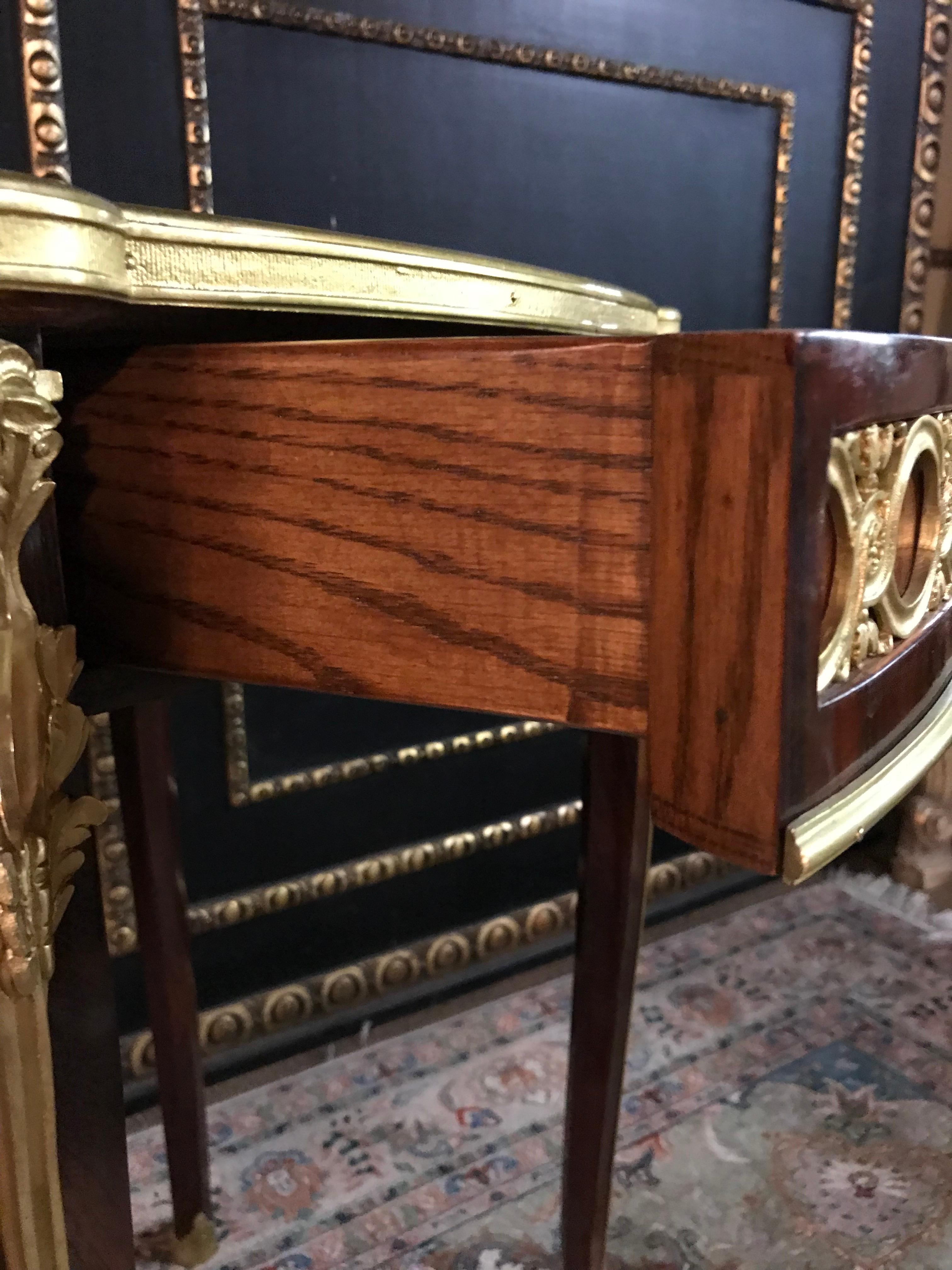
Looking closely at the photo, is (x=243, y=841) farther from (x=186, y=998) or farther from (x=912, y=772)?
(x=912, y=772)

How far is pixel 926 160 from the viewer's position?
130cm

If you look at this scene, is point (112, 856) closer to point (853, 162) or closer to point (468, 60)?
point (468, 60)

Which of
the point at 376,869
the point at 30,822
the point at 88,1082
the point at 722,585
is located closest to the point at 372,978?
the point at 376,869

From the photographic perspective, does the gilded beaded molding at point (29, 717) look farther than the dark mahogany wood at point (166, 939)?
No

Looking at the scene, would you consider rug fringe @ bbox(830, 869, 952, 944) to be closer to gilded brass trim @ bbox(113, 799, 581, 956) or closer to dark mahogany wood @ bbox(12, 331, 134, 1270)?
gilded brass trim @ bbox(113, 799, 581, 956)

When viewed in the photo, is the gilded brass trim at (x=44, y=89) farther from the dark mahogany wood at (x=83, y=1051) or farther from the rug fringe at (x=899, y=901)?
the rug fringe at (x=899, y=901)

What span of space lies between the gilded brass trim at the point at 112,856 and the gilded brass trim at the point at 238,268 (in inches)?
21.9

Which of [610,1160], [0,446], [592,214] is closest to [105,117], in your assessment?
[592,214]

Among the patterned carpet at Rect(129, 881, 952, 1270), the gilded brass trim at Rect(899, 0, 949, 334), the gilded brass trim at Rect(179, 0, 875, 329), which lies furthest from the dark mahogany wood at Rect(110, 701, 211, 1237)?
the gilded brass trim at Rect(899, 0, 949, 334)

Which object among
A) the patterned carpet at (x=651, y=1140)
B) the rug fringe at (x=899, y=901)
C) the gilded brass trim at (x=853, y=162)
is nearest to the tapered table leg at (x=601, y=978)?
the patterned carpet at (x=651, y=1140)

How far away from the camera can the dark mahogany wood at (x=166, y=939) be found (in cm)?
69

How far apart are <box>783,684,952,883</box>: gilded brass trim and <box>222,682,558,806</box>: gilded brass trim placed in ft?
1.63

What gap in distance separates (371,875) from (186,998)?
324 millimetres

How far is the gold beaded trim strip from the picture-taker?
0.29 m
